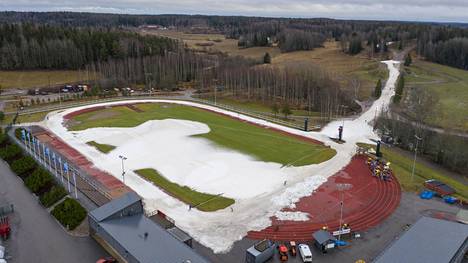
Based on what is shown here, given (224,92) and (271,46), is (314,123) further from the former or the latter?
(271,46)

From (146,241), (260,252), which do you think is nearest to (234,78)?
(260,252)

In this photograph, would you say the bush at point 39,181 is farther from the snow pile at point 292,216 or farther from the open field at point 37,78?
the open field at point 37,78

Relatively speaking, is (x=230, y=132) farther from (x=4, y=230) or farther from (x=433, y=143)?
(x=4, y=230)

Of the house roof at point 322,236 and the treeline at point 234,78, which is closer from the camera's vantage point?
the house roof at point 322,236

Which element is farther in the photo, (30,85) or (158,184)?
(30,85)

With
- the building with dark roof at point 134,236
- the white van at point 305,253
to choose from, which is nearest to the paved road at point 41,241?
the building with dark roof at point 134,236

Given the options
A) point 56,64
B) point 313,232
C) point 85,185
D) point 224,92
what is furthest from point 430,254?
point 56,64

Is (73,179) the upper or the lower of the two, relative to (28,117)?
lower
